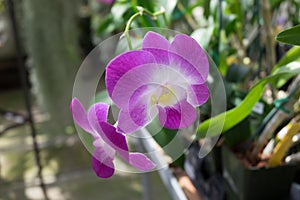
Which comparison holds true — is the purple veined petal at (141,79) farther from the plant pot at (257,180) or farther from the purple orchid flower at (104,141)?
the plant pot at (257,180)

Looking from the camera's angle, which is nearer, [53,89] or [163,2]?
[163,2]

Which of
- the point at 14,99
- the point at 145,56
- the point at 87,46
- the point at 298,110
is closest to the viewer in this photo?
the point at 145,56

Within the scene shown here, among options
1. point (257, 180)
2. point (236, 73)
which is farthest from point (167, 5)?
point (257, 180)

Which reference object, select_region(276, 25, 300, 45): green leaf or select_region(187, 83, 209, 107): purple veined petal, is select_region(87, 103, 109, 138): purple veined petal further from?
select_region(276, 25, 300, 45): green leaf

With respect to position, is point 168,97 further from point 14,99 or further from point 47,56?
point 14,99

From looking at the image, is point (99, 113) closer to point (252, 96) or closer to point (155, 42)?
point (155, 42)

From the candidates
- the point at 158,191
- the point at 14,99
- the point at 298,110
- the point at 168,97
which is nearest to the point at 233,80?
the point at 298,110

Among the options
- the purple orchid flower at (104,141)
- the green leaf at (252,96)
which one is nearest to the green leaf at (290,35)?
the green leaf at (252,96)

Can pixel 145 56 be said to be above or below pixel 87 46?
above

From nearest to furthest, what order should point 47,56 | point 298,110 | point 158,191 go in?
point 298,110 → point 158,191 → point 47,56
